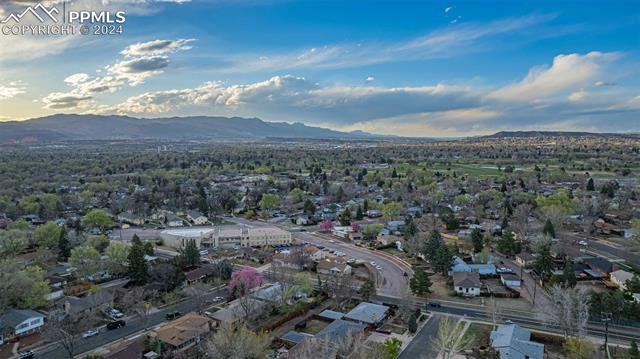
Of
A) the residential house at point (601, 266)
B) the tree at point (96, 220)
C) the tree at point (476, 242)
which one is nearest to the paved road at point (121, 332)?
the tree at point (476, 242)

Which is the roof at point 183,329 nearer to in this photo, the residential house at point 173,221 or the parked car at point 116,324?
the parked car at point 116,324

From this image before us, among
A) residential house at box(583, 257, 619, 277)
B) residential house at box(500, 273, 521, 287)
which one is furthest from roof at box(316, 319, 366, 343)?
residential house at box(583, 257, 619, 277)

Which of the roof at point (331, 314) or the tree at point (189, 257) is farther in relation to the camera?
the tree at point (189, 257)

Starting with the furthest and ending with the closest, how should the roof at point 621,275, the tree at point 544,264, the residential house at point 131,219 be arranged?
the residential house at point 131,219 < the tree at point 544,264 < the roof at point 621,275

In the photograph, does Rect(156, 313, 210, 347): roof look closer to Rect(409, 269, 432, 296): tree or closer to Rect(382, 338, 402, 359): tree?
Rect(382, 338, 402, 359): tree

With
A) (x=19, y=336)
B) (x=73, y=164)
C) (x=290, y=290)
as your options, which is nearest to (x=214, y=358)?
(x=290, y=290)

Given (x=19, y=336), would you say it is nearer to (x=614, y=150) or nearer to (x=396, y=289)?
(x=396, y=289)

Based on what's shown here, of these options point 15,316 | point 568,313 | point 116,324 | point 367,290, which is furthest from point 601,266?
point 15,316
